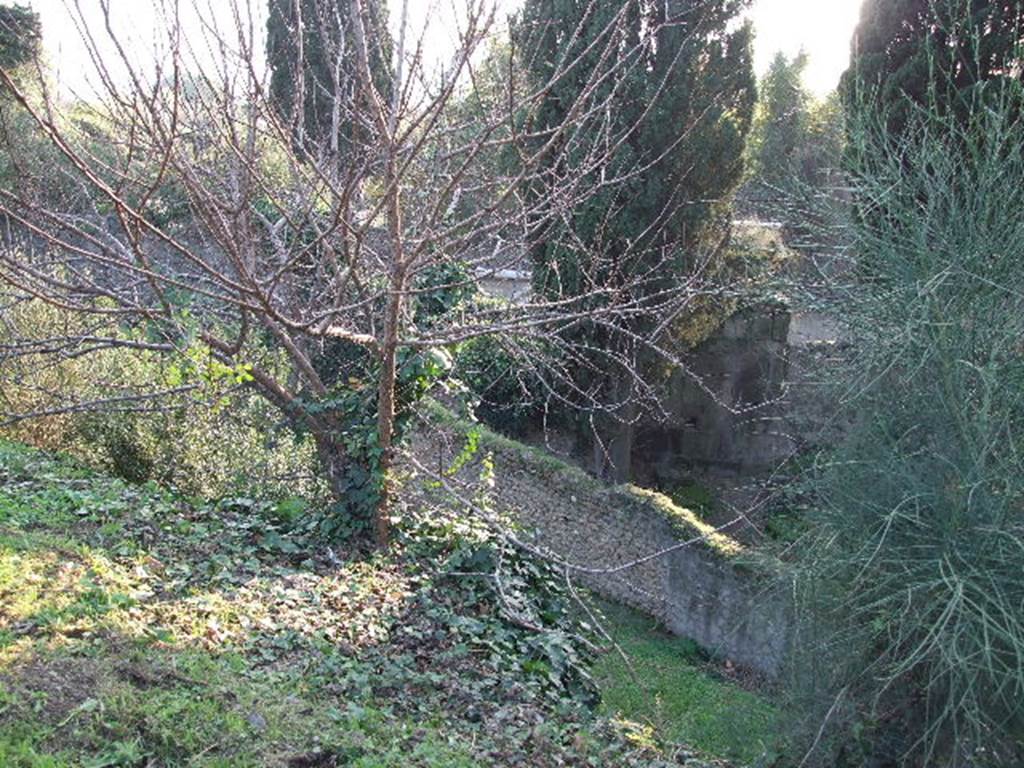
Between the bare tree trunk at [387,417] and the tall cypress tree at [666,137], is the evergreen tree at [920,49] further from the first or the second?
the bare tree trunk at [387,417]

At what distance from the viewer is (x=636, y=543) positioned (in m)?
11.1

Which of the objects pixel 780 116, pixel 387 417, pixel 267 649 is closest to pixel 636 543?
pixel 387 417

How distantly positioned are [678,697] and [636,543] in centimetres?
270

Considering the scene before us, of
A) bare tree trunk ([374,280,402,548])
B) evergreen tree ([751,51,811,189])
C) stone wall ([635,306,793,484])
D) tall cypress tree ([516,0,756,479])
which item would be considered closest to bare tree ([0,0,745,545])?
bare tree trunk ([374,280,402,548])

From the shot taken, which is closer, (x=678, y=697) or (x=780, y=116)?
(x=678, y=697)

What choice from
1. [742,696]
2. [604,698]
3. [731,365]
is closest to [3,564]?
[604,698]

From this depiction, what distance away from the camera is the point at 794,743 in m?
5.30

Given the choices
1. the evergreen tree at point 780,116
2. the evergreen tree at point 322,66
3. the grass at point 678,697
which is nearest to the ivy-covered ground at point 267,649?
the grass at point 678,697

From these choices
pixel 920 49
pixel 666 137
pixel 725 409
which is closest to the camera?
pixel 920 49

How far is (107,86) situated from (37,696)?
2.89 m

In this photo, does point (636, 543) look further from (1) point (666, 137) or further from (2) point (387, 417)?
(2) point (387, 417)

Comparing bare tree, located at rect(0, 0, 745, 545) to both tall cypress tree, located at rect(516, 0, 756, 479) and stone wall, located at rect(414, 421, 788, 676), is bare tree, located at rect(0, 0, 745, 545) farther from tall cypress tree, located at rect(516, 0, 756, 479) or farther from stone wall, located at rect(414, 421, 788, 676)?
tall cypress tree, located at rect(516, 0, 756, 479)

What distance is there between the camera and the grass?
244 inches

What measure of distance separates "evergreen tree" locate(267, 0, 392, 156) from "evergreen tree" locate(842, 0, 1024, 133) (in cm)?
442
